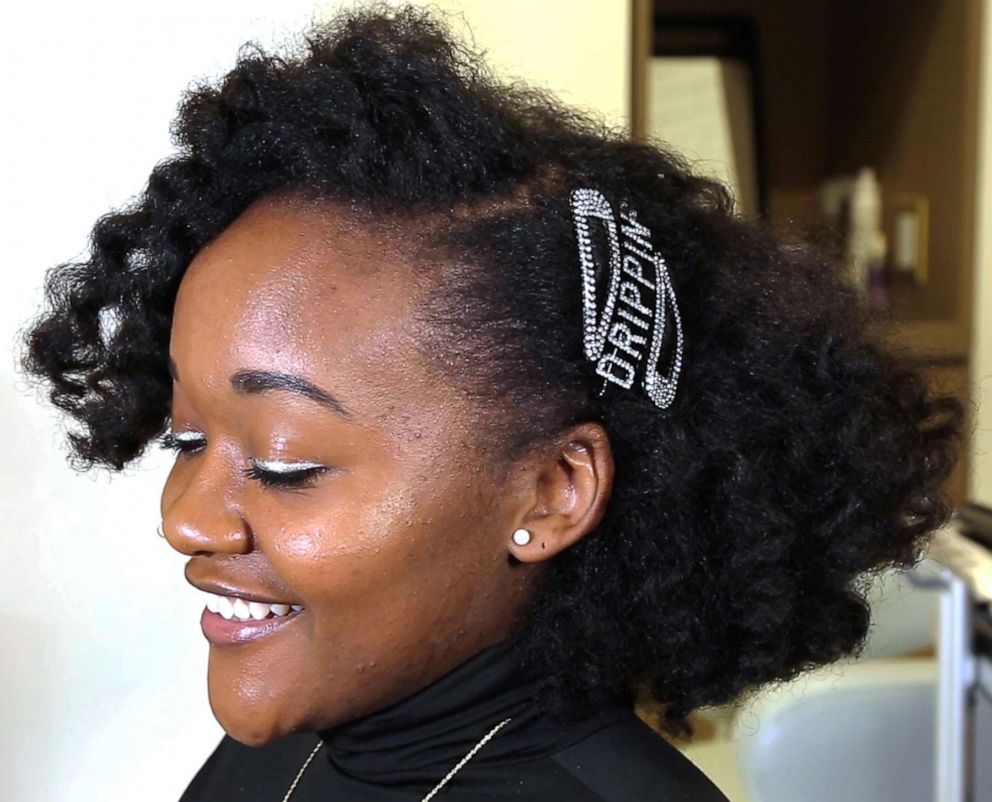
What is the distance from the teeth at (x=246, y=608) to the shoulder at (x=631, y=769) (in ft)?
0.61

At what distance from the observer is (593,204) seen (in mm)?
716

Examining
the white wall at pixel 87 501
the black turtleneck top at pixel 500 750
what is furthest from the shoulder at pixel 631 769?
the white wall at pixel 87 501

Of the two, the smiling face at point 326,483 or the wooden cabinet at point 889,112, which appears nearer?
the smiling face at point 326,483

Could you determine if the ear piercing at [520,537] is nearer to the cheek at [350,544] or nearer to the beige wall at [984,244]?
the cheek at [350,544]

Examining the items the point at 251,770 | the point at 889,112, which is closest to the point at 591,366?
the point at 251,770

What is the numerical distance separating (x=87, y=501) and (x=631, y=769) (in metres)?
0.59

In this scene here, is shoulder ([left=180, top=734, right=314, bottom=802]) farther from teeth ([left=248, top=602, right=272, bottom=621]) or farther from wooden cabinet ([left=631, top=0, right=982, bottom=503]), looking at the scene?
wooden cabinet ([left=631, top=0, right=982, bottom=503])

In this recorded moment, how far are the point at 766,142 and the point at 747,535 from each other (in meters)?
1.43

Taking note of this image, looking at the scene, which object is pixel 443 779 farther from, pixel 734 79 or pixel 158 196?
pixel 734 79

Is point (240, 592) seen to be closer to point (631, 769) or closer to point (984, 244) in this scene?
point (631, 769)

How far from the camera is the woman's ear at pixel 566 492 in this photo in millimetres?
700

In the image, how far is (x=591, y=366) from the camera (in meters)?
0.70

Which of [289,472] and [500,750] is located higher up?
[289,472]

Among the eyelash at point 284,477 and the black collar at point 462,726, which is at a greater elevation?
the eyelash at point 284,477
